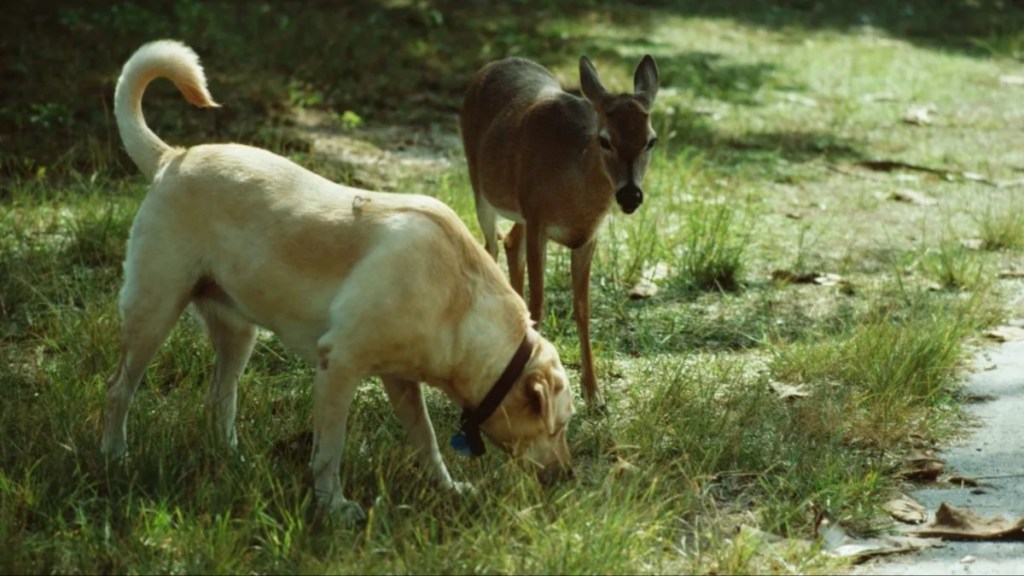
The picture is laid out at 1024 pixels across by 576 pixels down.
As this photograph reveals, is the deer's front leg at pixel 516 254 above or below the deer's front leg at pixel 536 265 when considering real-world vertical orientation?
below

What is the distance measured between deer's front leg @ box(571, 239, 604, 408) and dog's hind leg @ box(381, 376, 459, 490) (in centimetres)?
103

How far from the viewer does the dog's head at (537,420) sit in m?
4.43

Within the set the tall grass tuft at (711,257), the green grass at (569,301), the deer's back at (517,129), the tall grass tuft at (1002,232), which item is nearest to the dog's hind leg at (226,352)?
the green grass at (569,301)

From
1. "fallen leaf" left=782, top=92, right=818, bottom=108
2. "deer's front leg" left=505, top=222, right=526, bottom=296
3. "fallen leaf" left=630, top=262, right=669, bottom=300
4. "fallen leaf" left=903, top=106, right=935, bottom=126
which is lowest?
"fallen leaf" left=782, top=92, right=818, bottom=108

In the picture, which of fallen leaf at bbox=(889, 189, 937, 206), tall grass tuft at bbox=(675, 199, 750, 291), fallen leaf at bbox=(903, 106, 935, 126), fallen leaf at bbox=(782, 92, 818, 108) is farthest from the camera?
fallen leaf at bbox=(782, 92, 818, 108)

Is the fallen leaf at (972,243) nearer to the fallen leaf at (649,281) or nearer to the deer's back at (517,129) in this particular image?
the fallen leaf at (649,281)

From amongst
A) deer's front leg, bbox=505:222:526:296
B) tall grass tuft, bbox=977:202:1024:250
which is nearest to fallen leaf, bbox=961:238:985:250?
tall grass tuft, bbox=977:202:1024:250

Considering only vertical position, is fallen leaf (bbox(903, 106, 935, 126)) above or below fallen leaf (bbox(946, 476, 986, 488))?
below

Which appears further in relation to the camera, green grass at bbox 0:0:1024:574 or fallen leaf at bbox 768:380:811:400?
fallen leaf at bbox 768:380:811:400

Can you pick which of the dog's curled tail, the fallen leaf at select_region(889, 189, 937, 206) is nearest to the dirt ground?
the fallen leaf at select_region(889, 189, 937, 206)

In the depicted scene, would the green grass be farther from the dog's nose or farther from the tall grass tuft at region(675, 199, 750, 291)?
the dog's nose

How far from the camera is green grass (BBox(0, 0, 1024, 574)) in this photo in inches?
162

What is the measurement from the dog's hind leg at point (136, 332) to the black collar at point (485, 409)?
39.4 inches

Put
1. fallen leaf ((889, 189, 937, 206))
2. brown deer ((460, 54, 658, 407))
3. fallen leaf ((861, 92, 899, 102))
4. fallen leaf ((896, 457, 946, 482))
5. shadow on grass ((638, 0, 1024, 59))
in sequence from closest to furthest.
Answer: fallen leaf ((896, 457, 946, 482))
brown deer ((460, 54, 658, 407))
fallen leaf ((889, 189, 937, 206))
fallen leaf ((861, 92, 899, 102))
shadow on grass ((638, 0, 1024, 59))
